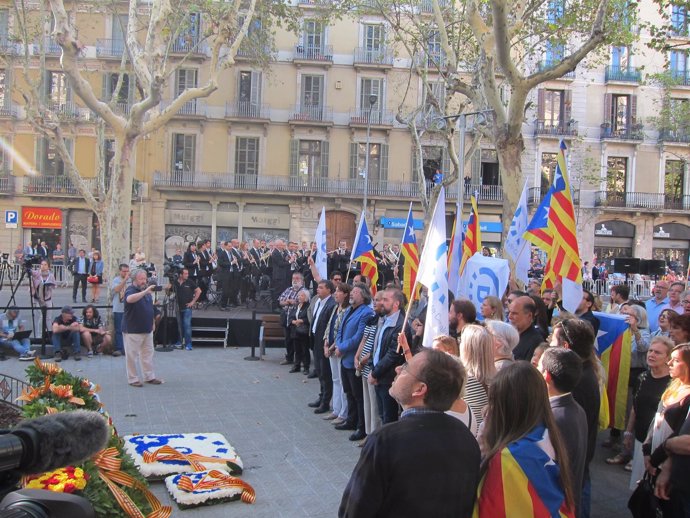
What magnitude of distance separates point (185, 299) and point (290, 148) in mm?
23483

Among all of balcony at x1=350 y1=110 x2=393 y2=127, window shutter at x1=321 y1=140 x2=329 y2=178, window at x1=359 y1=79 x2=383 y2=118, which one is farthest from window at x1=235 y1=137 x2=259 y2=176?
window at x1=359 y1=79 x2=383 y2=118

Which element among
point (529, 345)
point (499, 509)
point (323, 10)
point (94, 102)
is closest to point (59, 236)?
point (323, 10)

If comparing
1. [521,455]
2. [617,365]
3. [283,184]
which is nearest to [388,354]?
[617,365]

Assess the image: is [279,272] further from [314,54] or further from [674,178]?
[674,178]

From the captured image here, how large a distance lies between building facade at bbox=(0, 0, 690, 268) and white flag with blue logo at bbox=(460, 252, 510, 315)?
28141 millimetres

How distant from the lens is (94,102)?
1452 centimetres

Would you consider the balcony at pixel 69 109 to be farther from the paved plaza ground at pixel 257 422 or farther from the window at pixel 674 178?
the window at pixel 674 178

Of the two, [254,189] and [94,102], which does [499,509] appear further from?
[254,189]

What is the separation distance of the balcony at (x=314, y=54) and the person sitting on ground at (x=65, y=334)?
26.1m

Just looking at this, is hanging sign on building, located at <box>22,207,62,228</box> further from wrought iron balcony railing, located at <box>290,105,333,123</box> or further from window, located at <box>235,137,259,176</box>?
wrought iron balcony railing, located at <box>290,105,333,123</box>

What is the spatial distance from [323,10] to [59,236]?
20794 millimetres

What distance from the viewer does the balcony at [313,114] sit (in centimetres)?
3575

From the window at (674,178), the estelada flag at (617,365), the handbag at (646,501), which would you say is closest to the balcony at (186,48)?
the window at (674,178)

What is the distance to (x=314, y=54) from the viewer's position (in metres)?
36.1
